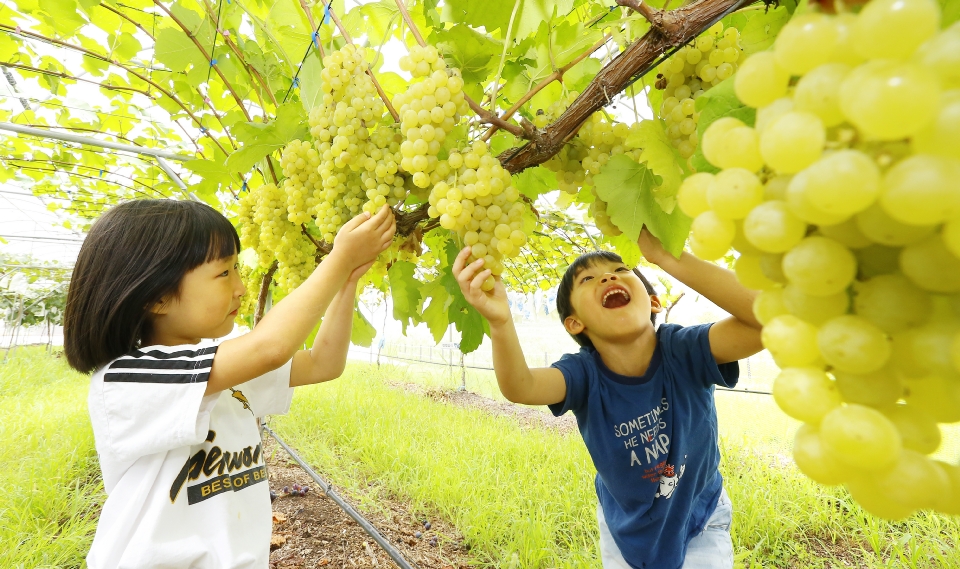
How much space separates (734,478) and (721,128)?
4.44 m

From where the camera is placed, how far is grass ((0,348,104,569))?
9.37 ft

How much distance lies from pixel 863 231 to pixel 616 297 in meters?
1.48

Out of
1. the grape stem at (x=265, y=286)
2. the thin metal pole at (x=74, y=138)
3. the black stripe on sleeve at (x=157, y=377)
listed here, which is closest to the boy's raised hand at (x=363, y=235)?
the black stripe on sleeve at (x=157, y=377)

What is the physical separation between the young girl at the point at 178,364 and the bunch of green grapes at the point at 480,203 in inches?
10.2

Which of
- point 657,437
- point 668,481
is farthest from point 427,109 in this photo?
point 668,481

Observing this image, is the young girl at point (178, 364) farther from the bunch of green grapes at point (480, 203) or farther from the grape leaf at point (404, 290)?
the bunch of green grapes at point (480, 203)

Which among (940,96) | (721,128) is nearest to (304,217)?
(721,128)

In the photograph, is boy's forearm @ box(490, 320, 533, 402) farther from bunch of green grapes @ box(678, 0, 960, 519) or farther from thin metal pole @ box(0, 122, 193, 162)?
thin metal pole @ box(0, 122, 193, 162)

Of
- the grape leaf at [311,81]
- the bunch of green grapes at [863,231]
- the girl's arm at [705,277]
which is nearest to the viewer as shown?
the bunch of green grapes at [863,231]

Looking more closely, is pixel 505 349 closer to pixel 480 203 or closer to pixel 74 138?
pixel 480 203

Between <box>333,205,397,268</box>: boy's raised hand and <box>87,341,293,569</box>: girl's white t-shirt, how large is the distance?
0.43 metres

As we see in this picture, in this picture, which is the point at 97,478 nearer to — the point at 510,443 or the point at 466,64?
the point at 510,443

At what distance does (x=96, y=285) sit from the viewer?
1352 mm

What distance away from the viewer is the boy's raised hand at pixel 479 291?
3.15 ft
